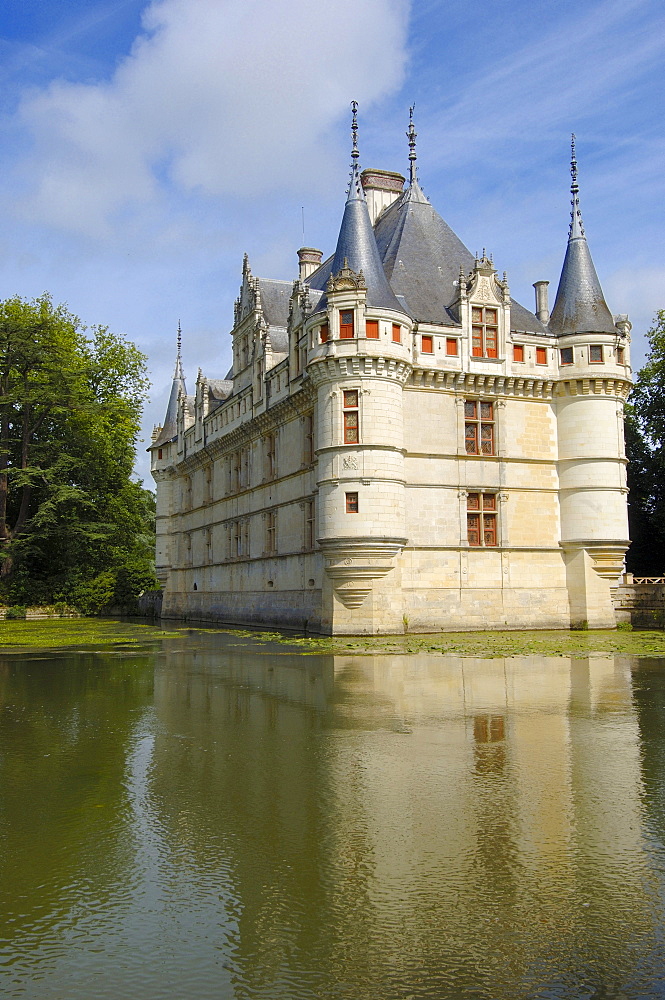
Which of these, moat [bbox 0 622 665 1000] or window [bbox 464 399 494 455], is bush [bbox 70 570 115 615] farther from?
moat [bbox 0 622 665 1000]

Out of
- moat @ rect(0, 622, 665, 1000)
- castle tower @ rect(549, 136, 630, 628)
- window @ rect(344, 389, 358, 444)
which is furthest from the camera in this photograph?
castle tower @ rect(549, 136, 630, 628)

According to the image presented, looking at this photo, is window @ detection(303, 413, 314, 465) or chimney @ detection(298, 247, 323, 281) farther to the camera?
chimney @ detection(298, 247, 323, 281)

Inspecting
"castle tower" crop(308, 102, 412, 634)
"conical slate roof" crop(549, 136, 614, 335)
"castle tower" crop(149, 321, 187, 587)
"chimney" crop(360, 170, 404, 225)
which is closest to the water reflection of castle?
"castle tower" crop(308, 102, 412, 634)

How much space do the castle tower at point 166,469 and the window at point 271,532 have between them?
15.8 meters

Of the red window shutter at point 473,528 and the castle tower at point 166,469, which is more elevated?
the castle tower at point 166,469

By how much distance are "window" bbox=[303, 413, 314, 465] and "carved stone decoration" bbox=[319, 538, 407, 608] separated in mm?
5591

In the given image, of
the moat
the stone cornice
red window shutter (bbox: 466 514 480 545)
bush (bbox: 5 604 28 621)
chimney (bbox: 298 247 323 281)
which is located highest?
chimney (bbox: 298 247 323 281)

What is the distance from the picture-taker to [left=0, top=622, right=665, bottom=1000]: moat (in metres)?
4.03

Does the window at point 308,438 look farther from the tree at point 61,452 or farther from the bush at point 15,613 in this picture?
the bush at point 15,613

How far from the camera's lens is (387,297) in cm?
2684

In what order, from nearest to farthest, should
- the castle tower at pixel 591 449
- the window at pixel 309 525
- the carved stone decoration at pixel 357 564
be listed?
the carved stone decoration at pixel 357 564
the castle tower at pixel 591 449
the window at pixel 309 525

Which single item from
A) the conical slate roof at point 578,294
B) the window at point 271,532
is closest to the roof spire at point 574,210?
the conical slate roof at point 578,294

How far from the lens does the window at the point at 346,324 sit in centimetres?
2605

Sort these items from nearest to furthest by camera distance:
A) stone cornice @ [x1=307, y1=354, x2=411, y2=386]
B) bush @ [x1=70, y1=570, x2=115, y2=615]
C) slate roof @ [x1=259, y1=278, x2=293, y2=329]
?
stone cornice @ [x1=307, y1=354, x2=411, y2=386], slate roof @ [x1=259, y1=278, x2=293, y2=329], bush @ [x1=70, y1=570, x2=115, y2=615]
